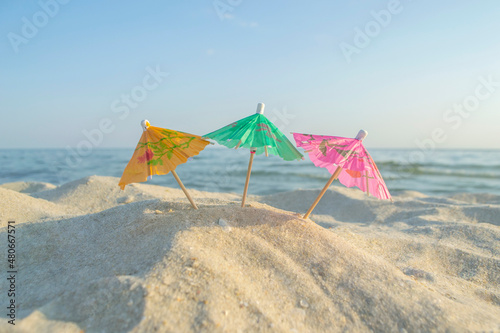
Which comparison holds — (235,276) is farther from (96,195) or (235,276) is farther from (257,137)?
(96,195)

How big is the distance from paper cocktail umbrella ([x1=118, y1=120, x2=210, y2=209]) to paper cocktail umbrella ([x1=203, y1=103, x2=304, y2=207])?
21 cm

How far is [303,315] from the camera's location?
1.90 metres

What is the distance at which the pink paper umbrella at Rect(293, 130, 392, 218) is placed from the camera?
2.54 metres

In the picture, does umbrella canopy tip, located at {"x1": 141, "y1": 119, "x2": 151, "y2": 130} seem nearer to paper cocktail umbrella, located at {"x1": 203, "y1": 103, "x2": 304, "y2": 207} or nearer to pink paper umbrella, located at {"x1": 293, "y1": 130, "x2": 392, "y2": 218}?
paper cocktail umbrella, located at {"x1": 203, "y1": 103, "x2": 304, "y2": 207}

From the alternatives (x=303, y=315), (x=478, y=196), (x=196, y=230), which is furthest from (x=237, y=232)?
(x=478, y=196)

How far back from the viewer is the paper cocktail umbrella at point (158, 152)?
2.46 m

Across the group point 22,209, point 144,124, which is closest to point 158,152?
point 144,124

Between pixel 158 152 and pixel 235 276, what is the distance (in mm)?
1261

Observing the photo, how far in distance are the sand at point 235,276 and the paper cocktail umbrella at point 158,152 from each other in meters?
0.53

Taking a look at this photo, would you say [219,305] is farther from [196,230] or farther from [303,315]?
[196,230]

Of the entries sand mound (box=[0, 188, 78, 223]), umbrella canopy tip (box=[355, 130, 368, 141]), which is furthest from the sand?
umbrella canopy tip (box=[355, 130, 368, 141])

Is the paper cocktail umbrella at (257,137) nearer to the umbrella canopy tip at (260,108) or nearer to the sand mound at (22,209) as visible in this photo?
the umbrella canopy tip at (260,108)

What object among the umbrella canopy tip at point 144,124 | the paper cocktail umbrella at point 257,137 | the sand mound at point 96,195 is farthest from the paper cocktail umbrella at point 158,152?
the sand mound at point 96,195

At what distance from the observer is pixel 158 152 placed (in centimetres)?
258
